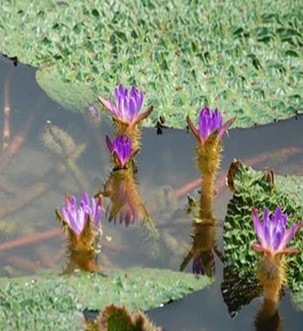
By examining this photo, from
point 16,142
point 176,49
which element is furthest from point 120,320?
point 176,49

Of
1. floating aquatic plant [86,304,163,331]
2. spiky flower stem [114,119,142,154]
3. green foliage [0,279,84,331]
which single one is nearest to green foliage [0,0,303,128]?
spiky flower stem [114,119,142,154]

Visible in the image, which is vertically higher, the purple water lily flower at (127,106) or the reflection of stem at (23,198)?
the purple water lily flower at (127,106)

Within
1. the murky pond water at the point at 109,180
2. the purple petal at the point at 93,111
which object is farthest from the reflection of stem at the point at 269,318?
the purple petal at the point at 93,111

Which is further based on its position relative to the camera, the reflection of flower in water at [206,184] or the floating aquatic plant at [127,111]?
the floating aquatic plant at [127,111]

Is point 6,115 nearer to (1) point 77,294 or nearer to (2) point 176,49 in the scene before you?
(2) point 176,49

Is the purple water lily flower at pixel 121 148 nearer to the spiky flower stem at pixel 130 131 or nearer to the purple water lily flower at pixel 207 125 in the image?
the spiky flower stem at pixel 130 131

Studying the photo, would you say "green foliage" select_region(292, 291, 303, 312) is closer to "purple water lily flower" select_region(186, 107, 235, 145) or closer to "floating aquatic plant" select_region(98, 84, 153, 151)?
"purple water lily flower" select_region(186, 107, 235, 145)

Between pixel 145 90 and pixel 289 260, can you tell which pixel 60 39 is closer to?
pixel 145 90
